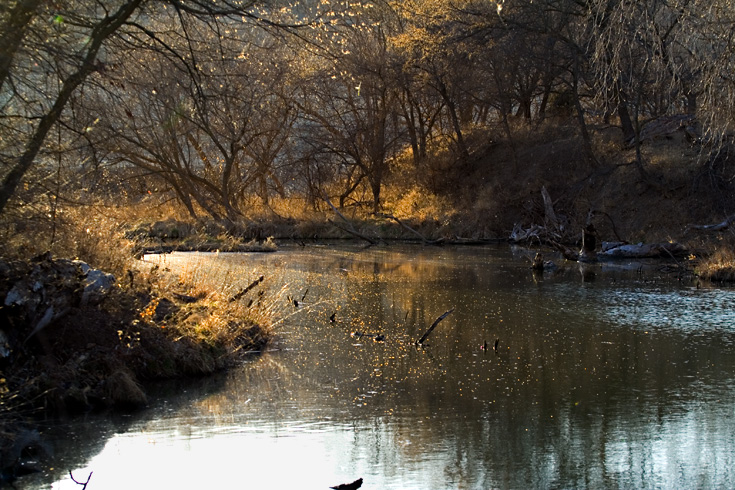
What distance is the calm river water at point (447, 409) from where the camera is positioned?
7594mm

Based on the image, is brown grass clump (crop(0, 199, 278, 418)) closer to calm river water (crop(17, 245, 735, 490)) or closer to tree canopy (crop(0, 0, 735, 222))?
calm river water (crop(17, 245, 735, 490))

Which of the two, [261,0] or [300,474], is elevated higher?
[261,0]

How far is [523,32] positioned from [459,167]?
889cm

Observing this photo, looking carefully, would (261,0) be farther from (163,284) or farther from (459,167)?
(459,167)

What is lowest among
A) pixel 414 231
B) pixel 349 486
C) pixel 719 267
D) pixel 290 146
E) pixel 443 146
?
pixel 349 486

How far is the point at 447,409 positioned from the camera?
9.41 metres

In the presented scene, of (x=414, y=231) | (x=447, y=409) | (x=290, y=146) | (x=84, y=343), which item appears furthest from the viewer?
(x=290, y=146)

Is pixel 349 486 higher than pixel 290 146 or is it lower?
lower

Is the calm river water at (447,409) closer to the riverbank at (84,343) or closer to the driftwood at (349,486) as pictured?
the driftwood at (349,486)

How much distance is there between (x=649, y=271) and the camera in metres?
22.9

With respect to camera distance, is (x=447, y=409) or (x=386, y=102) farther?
(x=386, y=102)

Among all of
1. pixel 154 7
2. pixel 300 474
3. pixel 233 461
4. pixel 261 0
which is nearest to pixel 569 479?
pixel 300 474

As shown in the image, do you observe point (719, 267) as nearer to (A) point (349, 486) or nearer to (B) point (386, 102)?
(A) point (349, 486)

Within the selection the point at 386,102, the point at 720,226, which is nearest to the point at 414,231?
the point at 386,102
